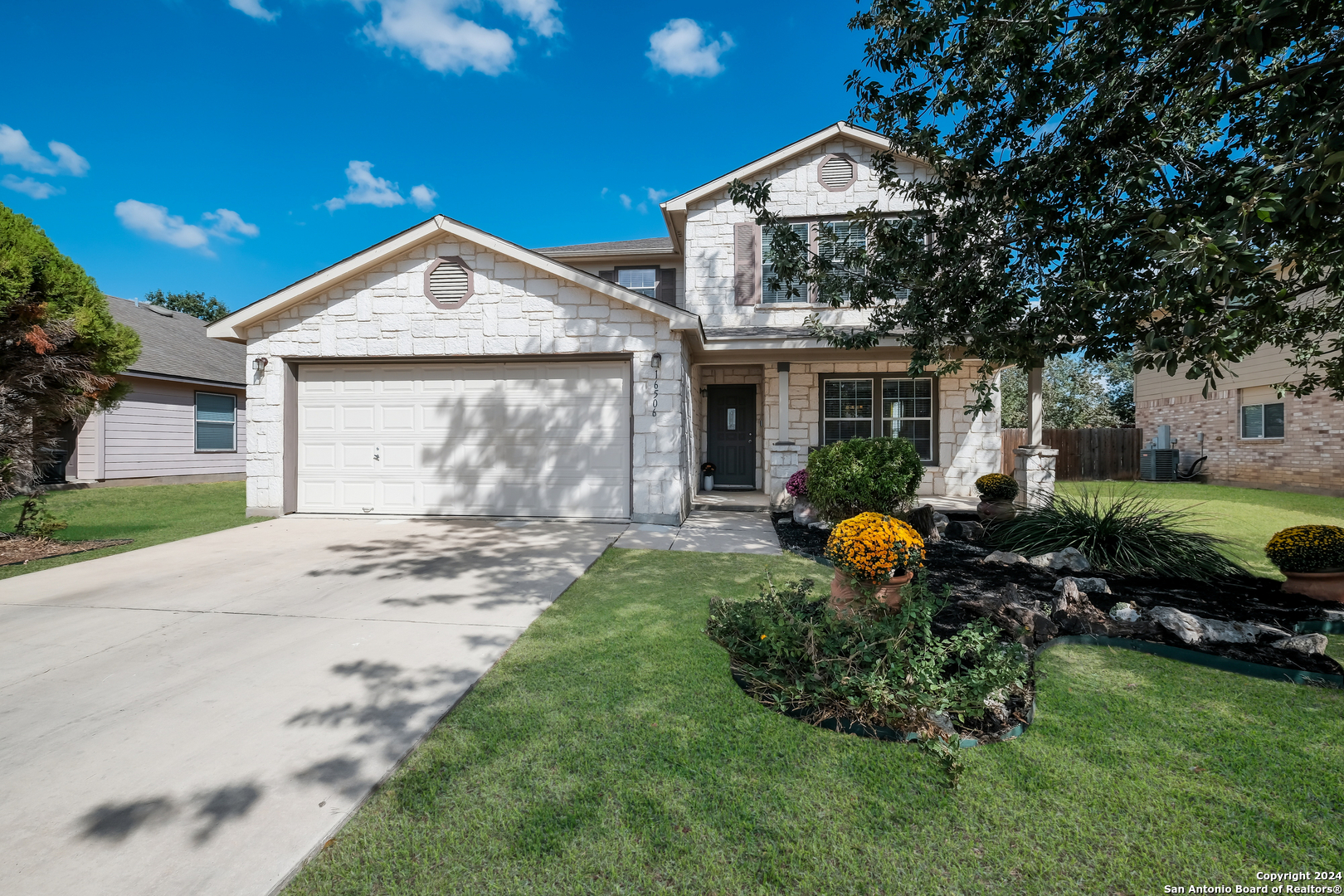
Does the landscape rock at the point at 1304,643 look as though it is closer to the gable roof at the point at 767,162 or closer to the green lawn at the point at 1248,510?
the green lawn at the point at 1248,510

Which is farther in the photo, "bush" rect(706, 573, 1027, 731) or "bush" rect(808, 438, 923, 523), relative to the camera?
"bush" rect(808, 438, 923, 523)

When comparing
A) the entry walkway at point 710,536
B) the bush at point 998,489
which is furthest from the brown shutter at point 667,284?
the bush at point 998,489

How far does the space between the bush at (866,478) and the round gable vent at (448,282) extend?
556 cm

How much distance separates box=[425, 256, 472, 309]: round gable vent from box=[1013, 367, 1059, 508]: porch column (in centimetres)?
875

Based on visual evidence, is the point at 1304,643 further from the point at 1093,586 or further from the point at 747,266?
the point at 747,266

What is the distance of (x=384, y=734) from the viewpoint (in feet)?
7.73

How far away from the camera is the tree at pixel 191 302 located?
40219 millimetres

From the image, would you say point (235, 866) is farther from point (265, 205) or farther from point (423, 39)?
point (265, 205)

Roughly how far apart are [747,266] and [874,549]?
8.34 m

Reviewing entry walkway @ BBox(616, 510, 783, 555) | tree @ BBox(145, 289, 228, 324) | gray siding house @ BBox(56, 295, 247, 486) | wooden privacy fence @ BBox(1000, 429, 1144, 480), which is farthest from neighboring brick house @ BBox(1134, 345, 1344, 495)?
tree @ BBox(145, 289, 228, 324)

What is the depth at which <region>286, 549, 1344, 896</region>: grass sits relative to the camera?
1623 millimetres

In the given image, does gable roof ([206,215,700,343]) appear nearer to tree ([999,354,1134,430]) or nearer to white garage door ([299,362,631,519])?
white garage door ([299,362,631,519])

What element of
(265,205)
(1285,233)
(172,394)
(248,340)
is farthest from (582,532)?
(265,205)

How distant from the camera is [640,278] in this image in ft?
42.2
